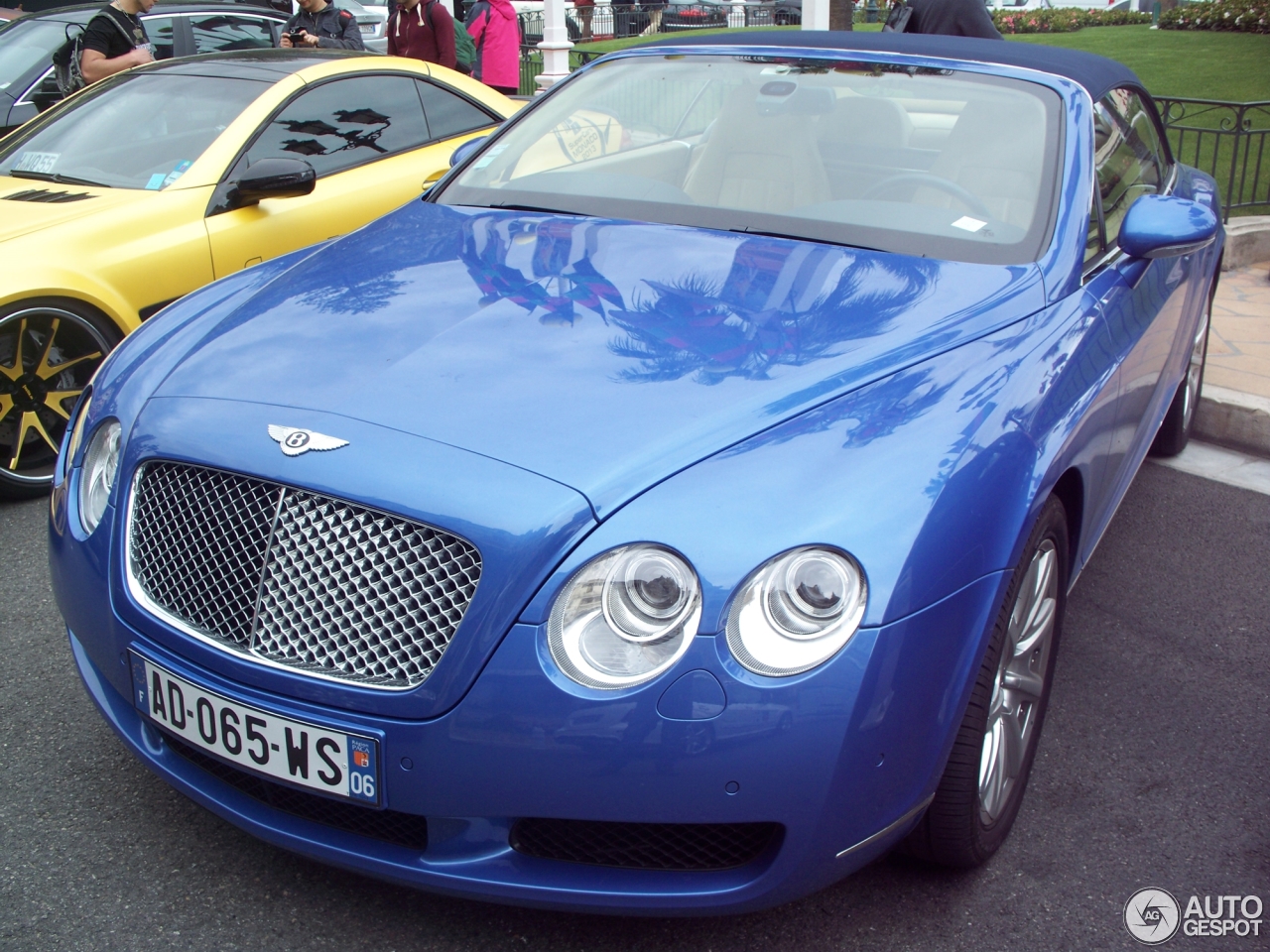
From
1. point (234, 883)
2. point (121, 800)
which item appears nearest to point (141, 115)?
point (121, 800)

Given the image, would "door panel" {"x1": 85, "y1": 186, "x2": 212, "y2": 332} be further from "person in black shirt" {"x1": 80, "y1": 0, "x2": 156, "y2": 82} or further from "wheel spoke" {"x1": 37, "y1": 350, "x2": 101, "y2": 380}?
"person in black shirt" {"x1": 80, "y1": 0, "x2": 156, "y2": 82}

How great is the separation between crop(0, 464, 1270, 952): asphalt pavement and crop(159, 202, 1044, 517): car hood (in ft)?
2.85

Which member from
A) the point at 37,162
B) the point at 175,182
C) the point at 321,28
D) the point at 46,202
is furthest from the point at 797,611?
the point at 321,28

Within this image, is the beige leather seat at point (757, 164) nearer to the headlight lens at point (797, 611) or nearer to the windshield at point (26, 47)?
the headlight lens at point (797, 611)

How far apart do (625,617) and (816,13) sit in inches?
534

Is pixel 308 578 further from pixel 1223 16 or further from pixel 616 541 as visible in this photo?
pixel 1223 16

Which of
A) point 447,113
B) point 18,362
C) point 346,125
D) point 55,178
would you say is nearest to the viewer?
point 18,362

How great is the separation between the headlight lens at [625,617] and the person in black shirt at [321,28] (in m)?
6.30

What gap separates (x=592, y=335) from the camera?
2.31 meters

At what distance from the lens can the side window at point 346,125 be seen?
4895 mm

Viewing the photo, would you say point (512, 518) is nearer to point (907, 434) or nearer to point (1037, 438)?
point (907, 434)

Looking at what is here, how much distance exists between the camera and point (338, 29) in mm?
7367

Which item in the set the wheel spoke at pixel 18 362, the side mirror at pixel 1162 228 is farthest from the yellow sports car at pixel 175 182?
the side mirror at pixel 1162 228

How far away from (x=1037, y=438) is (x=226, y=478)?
1.44 meters
